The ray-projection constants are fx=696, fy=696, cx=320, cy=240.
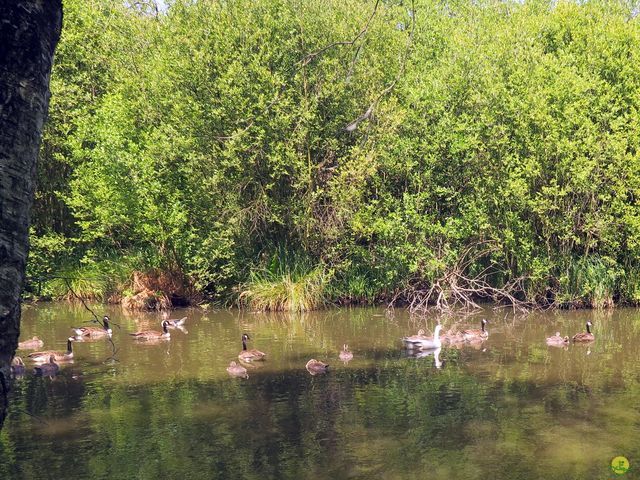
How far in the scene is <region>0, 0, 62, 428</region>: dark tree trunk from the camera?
3336mm

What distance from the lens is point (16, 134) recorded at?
3.40 m

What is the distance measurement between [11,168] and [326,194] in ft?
81.4

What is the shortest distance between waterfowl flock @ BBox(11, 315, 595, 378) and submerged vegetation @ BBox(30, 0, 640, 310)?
547 cm

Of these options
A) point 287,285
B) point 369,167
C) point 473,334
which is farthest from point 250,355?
point 369,167

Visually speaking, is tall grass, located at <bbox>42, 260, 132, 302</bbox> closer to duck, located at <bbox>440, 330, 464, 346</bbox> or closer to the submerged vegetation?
the submerged vegetation

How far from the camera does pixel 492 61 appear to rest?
28031 mm

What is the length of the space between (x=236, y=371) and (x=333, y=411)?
416 cm

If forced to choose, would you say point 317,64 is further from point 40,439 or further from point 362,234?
point 40,439

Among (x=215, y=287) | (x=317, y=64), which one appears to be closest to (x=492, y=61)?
(x=317, y=64)

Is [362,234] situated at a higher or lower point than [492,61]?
lower

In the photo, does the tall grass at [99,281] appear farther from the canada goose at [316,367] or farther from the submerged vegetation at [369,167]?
the canada goose at [316,367]

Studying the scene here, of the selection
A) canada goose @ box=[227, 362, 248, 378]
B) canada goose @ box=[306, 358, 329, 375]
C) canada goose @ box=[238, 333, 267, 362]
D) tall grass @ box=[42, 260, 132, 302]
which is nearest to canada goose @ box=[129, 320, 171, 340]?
canada goose @ box=[238, 333, 267, 362]

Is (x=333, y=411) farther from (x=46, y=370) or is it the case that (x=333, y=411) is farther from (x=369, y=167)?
(x=369, y=167)

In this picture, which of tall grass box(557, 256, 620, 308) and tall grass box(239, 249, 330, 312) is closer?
tall grass box(557, 256, 620, 308)
